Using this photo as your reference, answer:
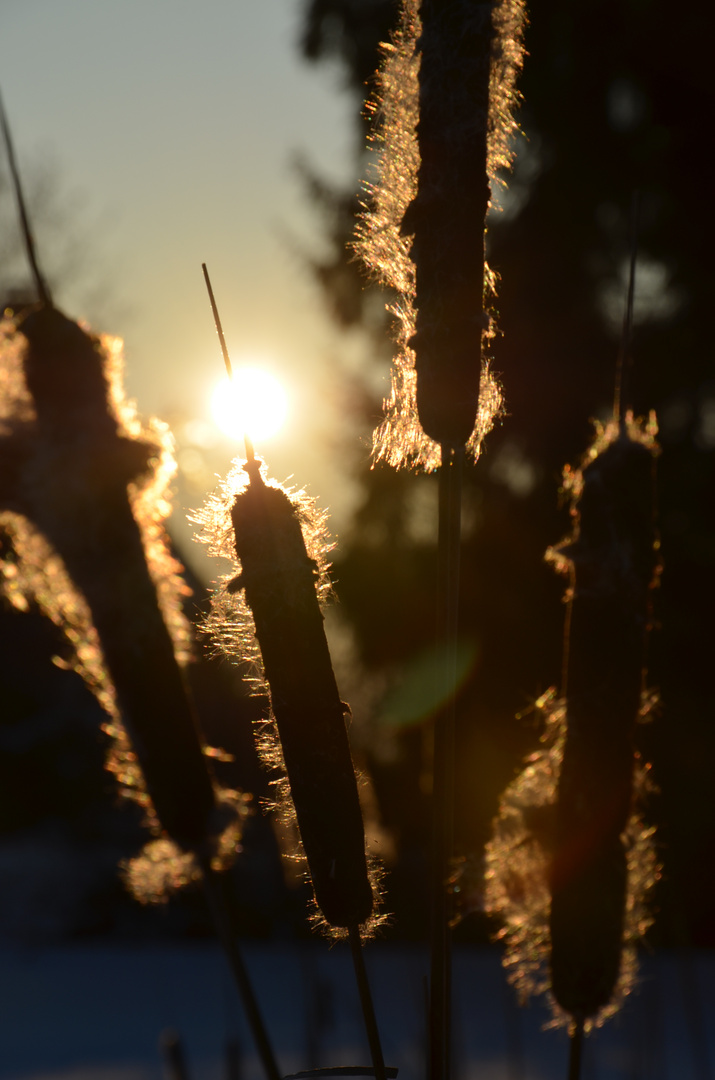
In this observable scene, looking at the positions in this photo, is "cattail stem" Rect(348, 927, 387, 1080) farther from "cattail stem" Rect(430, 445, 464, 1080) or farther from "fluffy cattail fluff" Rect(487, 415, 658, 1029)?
"fluffy cattail fluff" Rect(487, 415, 658, 1029)

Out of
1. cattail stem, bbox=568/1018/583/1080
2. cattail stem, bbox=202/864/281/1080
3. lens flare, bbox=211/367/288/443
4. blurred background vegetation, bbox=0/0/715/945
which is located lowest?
cattail stem, bbox=568/1018/583/1080

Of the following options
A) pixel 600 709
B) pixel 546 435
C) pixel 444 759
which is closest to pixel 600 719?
pixel 600 709

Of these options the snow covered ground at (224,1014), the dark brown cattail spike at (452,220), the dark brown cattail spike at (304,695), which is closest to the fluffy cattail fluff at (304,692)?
the dark brown cattail spike at (304,695)

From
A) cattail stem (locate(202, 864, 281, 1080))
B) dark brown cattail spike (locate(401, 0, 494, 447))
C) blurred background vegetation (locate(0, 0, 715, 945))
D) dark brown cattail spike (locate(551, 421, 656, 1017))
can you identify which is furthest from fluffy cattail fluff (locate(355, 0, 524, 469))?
blurred background vegetation (locate(0, 0, 715, 945))

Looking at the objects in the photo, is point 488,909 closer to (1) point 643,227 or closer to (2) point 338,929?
(2) point 338,929

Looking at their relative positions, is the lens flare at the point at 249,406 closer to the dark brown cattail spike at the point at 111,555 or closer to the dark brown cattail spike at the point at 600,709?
the dark brown cattail spike at the point at 111,555

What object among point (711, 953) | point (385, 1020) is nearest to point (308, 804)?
point (385, 1020)
